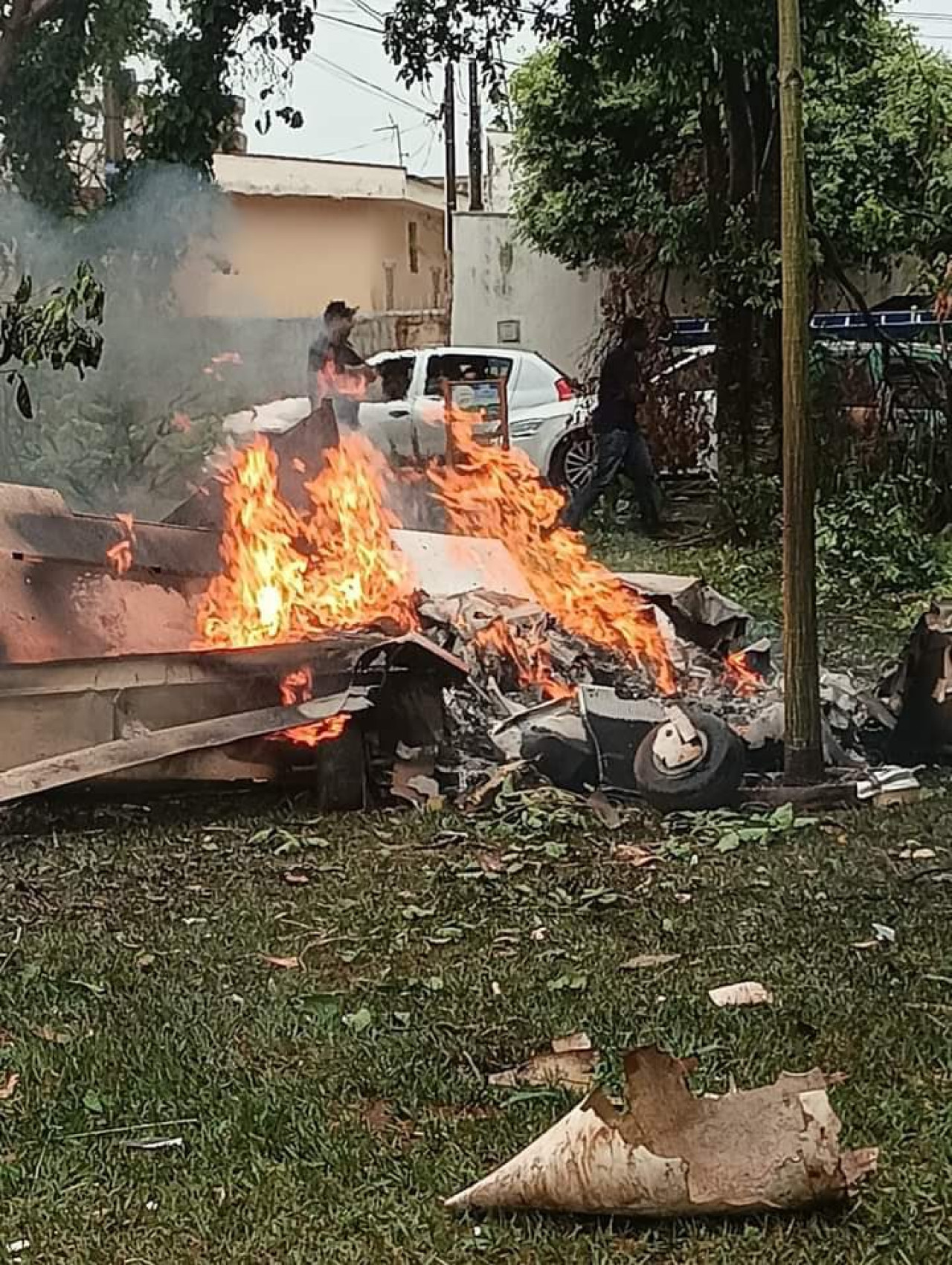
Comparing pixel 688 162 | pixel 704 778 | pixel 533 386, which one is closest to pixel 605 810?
pixel 704 778

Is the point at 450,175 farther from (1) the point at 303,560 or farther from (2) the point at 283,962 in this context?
(2) the point at 283,962

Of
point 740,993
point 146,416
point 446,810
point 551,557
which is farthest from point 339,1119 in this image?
point 146,416

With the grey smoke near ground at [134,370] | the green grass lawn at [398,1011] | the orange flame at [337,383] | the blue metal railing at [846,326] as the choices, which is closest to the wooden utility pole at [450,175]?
the blue metal railing at [846,326]

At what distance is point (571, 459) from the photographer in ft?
50.5

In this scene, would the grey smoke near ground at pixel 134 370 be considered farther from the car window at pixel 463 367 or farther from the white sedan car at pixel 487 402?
the car window at pixel 463 367

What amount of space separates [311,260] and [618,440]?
369 centimetres

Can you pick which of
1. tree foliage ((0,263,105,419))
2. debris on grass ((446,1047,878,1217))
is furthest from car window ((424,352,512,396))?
debris on grass ((446,1047,878,1217))

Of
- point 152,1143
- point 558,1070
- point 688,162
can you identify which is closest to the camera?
point 152,1143

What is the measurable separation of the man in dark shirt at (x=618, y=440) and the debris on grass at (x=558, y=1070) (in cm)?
919

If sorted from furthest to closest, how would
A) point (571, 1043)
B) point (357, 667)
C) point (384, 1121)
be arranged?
1. point (357, 667)
2. point (571, 1043)
3. point (384, 1121)

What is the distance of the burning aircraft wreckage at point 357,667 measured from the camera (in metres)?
6.24

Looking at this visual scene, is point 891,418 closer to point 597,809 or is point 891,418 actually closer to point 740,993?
point 597,809

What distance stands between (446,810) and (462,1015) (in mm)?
2045

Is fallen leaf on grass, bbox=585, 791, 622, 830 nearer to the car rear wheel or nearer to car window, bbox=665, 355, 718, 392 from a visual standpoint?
the car rear wheel
